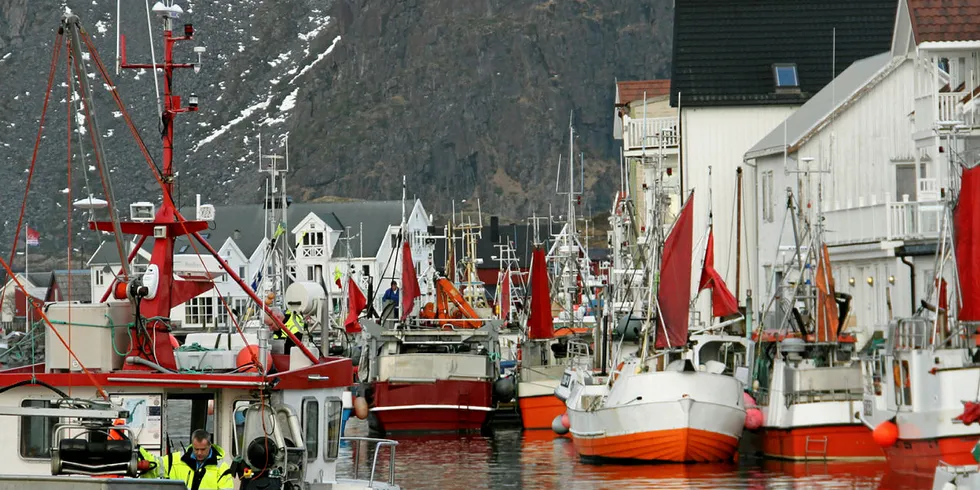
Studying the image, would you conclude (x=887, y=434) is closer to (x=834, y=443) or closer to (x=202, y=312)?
(x=834, y=443)

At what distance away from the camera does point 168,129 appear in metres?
23.2

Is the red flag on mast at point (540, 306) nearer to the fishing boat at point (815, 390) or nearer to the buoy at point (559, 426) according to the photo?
the buoy at point (559, 426)

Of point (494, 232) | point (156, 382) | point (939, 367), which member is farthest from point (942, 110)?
point (494, 232)

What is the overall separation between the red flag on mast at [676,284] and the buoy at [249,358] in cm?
→ 1978

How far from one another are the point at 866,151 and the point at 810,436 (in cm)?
1860

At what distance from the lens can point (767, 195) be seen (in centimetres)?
5909

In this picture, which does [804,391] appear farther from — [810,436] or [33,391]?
[33,391]

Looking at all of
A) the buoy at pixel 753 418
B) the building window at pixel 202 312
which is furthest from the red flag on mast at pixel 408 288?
the building window at pixel 202 312

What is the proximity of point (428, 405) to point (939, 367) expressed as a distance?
2358 centimetres

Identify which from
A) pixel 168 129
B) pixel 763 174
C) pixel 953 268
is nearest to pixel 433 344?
pixel 763 174

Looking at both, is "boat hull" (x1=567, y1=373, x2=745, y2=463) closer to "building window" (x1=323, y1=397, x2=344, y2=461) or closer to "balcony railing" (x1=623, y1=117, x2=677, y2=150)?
"building window" (x1=323, y1=397, x2=344, y2=461)

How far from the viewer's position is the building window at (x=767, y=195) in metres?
58.6

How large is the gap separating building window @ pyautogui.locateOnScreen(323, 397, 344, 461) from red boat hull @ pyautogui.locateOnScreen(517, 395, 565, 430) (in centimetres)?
3197

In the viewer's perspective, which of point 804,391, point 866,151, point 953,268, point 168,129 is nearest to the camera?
point 168,129
